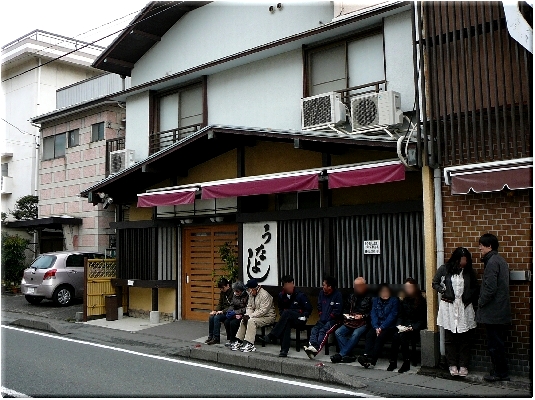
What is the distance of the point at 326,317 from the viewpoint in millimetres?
10508

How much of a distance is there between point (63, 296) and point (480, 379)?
13.3 m

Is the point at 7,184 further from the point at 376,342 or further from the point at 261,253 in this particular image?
the point at 376,342

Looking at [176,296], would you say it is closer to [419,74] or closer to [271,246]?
[271,246]

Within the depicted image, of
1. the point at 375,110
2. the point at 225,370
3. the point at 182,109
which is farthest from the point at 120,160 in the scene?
the point at 225,370

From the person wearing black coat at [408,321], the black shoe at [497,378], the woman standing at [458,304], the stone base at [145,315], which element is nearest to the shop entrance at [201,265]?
the stone base at [145,315]

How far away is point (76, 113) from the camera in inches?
878

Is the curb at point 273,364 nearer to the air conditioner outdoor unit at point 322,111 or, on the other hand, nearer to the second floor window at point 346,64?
the air conditioner outdoor unit at point 322,111

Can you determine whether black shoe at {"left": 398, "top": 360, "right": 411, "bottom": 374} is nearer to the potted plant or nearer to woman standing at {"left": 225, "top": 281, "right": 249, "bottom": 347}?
woman standing at {"left": 225, "top": 281, "right": 249, "bottom": 347}

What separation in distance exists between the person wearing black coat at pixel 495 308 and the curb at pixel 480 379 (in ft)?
0.26

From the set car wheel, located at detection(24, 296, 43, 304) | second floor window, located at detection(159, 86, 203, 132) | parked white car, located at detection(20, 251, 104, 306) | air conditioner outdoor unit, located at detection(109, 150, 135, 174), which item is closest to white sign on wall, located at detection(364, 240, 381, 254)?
second floor window, located at detection(159, 86, 203, 132)

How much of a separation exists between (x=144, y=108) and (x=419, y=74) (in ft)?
31.8

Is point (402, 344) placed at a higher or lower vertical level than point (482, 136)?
lower

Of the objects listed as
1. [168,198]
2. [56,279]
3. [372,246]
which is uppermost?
[168,198]

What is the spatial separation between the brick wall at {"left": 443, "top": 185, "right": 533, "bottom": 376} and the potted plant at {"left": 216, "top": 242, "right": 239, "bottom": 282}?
19.2 feet
